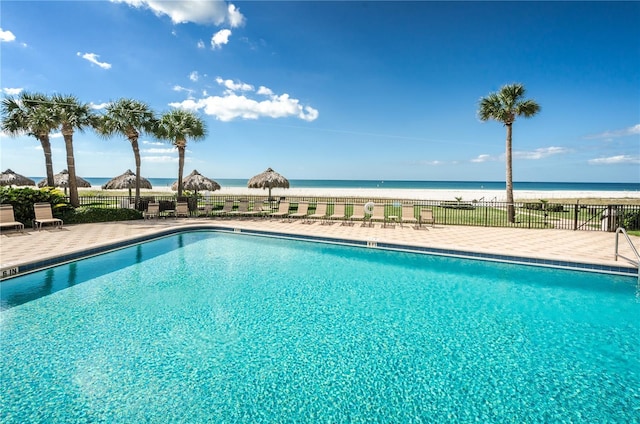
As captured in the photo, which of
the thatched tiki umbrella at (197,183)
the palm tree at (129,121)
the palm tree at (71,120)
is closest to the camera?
the palm tree at (71,120)

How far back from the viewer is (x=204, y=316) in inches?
192

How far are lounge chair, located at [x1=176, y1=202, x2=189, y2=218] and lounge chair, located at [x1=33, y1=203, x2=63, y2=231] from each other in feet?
15.2

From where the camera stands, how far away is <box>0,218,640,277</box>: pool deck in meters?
7.34

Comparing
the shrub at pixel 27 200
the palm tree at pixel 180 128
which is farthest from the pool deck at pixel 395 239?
the palm tree at pixel 180 128

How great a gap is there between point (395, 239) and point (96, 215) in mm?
12282

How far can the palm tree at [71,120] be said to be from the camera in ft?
43.9

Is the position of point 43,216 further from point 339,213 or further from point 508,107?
point 508,107

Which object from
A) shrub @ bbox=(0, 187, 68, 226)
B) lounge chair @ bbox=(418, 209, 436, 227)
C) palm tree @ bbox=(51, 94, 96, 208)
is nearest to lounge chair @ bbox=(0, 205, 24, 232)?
shrub @ bbox=(0, 187, 68, 226)

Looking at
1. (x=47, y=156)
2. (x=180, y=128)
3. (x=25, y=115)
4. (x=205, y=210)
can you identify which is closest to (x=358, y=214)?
(x=205, y=210)

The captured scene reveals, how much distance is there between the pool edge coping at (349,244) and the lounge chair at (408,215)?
3.29 metres

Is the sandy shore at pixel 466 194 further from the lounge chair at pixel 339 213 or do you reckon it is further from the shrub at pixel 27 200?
the shrub at pixel 27 200

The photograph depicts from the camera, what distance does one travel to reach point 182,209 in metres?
15.0

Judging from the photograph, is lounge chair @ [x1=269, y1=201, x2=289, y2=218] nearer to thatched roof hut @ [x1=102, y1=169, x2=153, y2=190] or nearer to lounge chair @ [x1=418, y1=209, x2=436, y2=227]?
lounge chair @ [x1=418, y1=209, x2=436, y2=227]

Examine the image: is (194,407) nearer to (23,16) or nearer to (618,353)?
(618,353)
